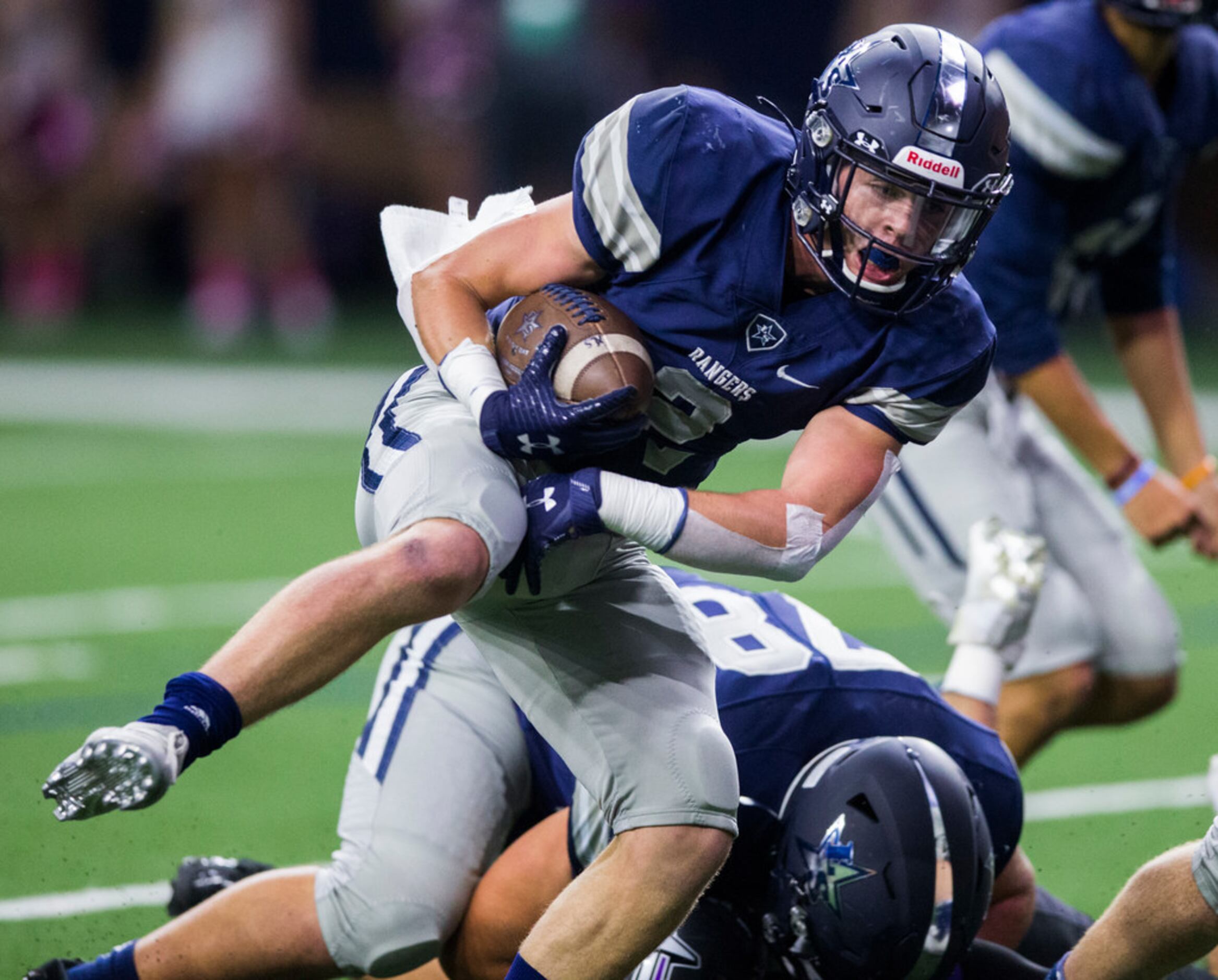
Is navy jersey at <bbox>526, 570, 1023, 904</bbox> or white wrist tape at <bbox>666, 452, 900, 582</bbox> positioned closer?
white wrist tape at <bbox>666, 452, 900, 582</bbox>

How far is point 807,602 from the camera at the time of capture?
668cm

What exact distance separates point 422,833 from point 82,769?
103 centimetres

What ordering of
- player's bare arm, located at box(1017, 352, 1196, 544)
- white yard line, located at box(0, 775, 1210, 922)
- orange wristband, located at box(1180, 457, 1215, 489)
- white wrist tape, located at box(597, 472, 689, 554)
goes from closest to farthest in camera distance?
white wrist tape, located at box(597, 472, 689, 554) → white yard line, located at box(0, 775, 1210, 922) → player's bare arm, located at box(1017, 352, 1196, 544) → orange wristband, located at box(1180, 457, 1215, 489)

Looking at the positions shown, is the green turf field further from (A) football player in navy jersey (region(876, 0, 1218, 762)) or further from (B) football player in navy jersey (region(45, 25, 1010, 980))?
(B) football player in navy jersey (region(45, 25, 1010, 980))

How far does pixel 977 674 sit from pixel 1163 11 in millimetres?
1705

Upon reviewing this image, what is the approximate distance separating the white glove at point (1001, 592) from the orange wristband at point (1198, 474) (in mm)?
791

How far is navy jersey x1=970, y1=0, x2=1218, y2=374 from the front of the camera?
4.58 meters

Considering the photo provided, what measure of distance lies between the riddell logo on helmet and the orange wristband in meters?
1.92

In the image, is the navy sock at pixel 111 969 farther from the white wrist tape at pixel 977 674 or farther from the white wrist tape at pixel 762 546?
the white wrist tape at pixel 977 674

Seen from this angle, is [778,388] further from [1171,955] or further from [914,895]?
[1171,955]

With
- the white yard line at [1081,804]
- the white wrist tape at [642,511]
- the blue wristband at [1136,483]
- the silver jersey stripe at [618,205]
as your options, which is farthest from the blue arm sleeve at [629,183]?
the blue wristband at [1136,483]

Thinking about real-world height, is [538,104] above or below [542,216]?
below

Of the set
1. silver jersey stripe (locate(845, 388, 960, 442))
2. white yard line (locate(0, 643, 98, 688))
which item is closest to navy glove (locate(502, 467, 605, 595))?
silver jersey stripe (locate(845, 388, 960, 442))

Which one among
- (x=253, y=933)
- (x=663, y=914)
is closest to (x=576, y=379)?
(x=663, y=914)
